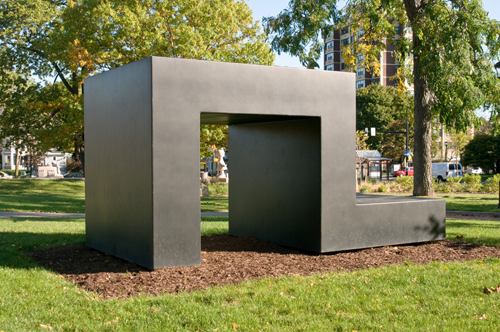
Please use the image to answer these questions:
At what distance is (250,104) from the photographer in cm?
793

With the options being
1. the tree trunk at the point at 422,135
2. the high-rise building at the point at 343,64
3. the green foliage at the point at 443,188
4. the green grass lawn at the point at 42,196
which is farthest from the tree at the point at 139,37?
the high-rise building at the point at 343,64

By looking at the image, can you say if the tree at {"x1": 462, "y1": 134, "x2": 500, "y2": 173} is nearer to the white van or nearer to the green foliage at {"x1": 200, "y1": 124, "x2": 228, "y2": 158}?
the white van

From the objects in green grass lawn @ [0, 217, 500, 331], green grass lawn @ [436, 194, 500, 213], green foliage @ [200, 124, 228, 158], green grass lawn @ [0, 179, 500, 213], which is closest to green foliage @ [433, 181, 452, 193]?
green grass lawn @ [0, 179, 500, 213]

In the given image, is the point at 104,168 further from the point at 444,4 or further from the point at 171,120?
the point at 444,4

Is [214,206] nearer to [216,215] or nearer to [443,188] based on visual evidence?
[216,215]

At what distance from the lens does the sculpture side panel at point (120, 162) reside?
734cm

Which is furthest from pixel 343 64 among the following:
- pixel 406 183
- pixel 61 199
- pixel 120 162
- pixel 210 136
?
pixel 120 162

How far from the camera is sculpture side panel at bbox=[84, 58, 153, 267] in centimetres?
734

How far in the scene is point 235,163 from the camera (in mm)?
10703

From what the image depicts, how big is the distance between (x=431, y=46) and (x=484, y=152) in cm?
4541

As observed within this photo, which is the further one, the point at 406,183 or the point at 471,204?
the point at 406,183

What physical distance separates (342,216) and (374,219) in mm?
732

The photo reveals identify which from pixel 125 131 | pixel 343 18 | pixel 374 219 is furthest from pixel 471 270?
pixel 343 18

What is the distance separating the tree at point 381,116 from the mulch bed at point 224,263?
5530 centimetres
